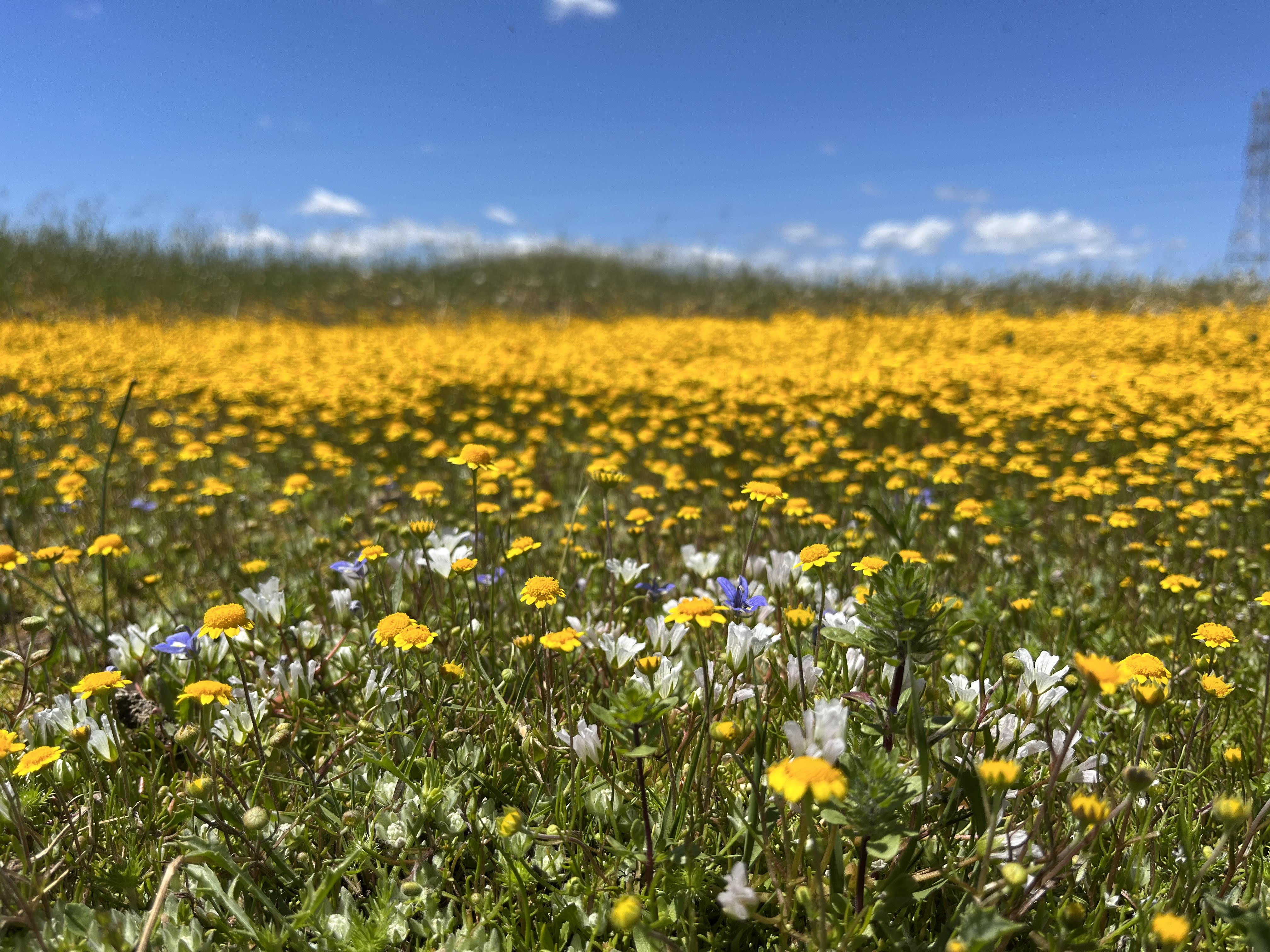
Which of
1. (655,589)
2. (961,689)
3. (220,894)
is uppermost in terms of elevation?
(961,689)

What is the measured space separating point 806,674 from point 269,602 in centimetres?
150

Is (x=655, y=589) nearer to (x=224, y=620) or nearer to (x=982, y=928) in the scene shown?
(x=224, y=620)

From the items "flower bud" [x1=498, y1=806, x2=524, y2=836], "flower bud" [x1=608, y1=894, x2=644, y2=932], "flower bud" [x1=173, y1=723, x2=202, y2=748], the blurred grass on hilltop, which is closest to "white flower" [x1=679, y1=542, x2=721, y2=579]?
"flower bud" [x1=498, y1=806, x2=524, y2=836]

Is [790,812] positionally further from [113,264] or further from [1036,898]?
[113,264]

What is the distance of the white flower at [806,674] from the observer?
1.82 meters

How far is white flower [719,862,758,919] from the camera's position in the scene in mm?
1263

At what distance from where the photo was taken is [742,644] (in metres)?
1.65

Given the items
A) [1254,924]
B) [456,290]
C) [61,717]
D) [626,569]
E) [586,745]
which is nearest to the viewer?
[1254,924]

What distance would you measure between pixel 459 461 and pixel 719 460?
361 centimetres

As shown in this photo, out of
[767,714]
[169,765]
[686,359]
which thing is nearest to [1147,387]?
[686,359]

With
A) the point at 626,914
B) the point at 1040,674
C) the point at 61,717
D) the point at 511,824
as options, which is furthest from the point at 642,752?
the point at 61,717

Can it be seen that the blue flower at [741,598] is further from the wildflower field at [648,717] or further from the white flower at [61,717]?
the white flower at [61,717]

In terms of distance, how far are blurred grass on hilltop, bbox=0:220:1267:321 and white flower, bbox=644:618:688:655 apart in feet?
45.0

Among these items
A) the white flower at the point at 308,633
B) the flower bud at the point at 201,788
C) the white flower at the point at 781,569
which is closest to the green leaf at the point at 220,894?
the flower bud at the point at 201,788
